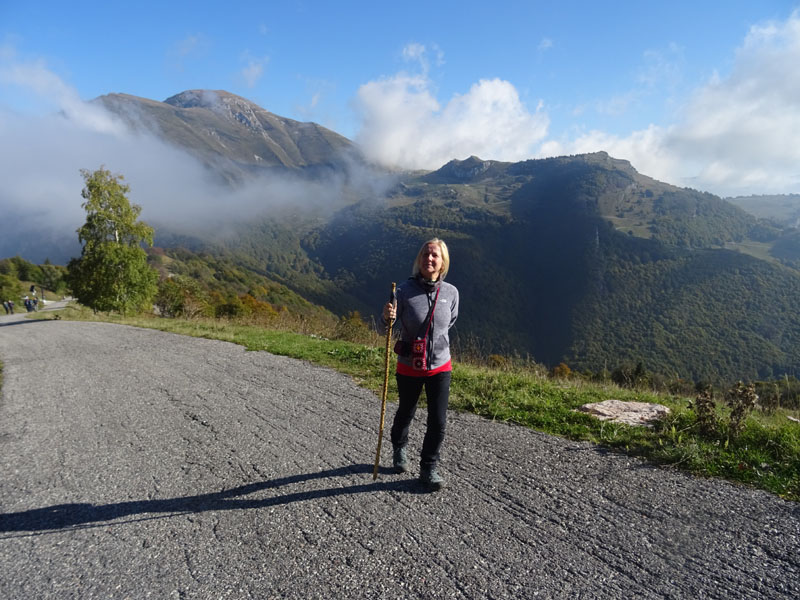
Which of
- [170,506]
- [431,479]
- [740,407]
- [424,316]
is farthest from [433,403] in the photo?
[740,407]

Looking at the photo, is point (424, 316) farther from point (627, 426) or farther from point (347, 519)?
point (627, 426)

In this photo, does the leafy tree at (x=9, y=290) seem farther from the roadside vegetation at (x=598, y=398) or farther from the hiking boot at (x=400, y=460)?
the hiking boot at (x=400, y=460)

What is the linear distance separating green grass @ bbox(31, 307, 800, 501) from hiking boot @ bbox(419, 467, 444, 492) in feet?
6.17

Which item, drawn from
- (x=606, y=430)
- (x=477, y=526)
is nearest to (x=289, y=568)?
(x=477, y=526)

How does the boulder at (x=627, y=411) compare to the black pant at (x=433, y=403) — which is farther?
the boulder at (x=627, y=411)

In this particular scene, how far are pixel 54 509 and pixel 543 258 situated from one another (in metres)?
186

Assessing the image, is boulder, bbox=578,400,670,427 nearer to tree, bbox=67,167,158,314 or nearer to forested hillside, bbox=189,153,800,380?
tree, bbox=67,167,158,314

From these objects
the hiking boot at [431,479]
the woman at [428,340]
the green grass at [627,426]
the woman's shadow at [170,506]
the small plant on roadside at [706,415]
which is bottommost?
the woman's shadow at [170,506]

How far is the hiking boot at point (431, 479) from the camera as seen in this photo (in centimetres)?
365

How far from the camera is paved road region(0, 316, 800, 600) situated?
2.61 m

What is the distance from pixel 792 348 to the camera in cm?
9262

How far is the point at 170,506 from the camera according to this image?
11.5 feet

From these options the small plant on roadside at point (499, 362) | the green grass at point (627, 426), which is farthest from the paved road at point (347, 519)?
the small plant on roadside at point (499, 362)

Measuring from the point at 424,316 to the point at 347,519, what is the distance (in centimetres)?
172
